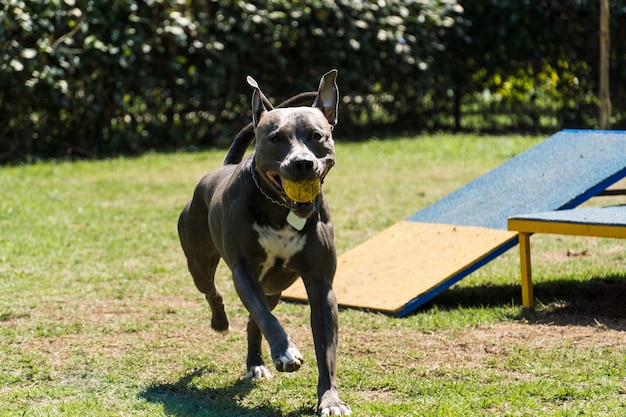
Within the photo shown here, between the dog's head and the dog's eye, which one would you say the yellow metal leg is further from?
the dog's eye

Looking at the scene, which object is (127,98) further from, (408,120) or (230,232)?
(230,232)

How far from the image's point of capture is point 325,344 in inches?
179

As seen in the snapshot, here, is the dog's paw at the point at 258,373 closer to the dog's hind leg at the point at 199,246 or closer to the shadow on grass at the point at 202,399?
the shadow on grass at the point at 202,399

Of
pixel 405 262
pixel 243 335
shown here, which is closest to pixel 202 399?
pixel 243 335

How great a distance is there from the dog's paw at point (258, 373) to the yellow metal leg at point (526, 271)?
1.98m

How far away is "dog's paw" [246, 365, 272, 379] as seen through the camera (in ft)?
17.2

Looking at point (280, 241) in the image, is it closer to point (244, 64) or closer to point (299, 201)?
point (299, 201)

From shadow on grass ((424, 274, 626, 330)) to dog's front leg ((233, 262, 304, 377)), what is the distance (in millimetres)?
2247

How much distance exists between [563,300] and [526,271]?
436mm

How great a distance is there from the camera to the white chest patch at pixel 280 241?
4.61 m

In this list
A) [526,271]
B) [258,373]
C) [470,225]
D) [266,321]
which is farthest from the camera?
[470,225]

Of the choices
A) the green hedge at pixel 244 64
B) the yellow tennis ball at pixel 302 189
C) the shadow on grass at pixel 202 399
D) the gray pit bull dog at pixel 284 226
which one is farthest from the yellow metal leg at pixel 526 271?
the green hedge at pixel 244 64

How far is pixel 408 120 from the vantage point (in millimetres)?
16609

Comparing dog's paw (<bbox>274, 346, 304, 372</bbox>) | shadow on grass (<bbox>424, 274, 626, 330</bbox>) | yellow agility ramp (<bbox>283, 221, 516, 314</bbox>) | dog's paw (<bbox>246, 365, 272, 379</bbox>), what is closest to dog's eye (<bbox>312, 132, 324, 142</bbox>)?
dog's paw (<bbox>274, 346, 304, 372</bbox>)
